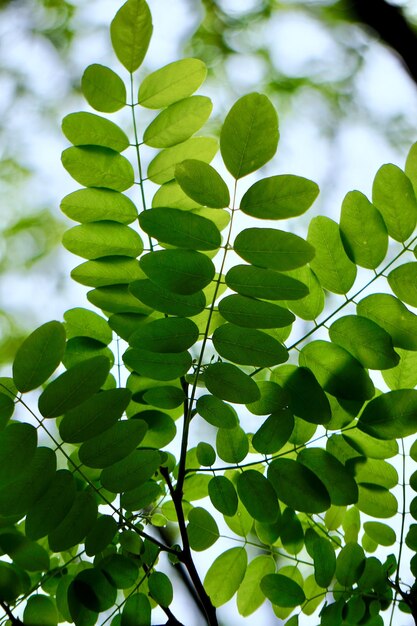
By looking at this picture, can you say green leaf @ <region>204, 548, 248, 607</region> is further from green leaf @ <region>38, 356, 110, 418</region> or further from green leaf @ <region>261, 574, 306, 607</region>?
green leaf @ <region>38, 356, 110, 418</region>

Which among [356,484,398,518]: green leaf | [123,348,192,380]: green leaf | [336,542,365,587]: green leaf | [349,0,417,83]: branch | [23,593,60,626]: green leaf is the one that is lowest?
[23,593,60,626]: green leaf

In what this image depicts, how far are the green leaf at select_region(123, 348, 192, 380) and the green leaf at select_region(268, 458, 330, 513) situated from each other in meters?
0.19

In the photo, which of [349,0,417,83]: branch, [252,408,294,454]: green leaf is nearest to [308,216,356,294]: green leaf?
[252,408,294,454]: green leaf

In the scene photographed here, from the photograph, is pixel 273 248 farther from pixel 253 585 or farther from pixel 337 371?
pixel 253 585

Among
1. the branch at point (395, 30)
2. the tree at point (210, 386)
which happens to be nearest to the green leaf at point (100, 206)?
the tree at point (210, 386)

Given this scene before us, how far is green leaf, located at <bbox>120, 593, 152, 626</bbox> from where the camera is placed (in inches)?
36.5

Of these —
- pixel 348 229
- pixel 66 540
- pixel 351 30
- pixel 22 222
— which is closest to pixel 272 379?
pixel 348 229

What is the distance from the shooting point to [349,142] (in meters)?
5.10

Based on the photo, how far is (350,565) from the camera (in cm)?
95

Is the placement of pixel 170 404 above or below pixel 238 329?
below

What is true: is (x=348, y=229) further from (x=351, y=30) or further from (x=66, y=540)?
(x=351, y=30)

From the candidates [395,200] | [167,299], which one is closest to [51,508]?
[167,299]

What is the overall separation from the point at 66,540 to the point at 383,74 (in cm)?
496

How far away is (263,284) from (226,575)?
1.61 ft
